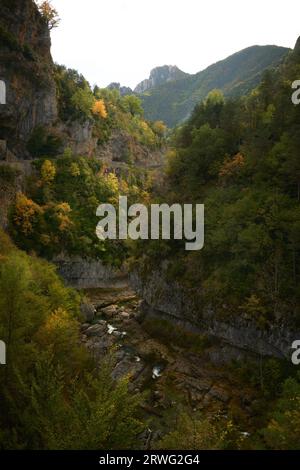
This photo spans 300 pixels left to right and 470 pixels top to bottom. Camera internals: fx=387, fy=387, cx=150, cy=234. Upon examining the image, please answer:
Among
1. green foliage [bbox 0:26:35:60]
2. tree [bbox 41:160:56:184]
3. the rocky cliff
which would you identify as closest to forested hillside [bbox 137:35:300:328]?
the rocky cliff

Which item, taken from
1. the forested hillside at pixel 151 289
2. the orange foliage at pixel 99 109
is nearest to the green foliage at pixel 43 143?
the forested hillside at pixel 151 289

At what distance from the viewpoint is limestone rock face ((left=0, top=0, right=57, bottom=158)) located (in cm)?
6581

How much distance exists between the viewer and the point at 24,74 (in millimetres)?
69688

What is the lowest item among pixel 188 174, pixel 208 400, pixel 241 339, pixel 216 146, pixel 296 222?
pixel 208 400

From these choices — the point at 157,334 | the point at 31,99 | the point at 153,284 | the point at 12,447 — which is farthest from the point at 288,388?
the point at 31,99

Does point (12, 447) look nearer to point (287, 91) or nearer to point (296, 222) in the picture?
point (296, 222)

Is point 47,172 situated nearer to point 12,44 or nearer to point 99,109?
point 12,44

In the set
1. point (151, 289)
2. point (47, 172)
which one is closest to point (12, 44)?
point (47, 172)

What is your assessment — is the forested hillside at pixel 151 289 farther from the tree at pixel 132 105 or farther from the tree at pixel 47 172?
the tree at pixel 132 105

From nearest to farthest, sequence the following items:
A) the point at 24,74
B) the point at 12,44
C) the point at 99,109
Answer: the point at 12,44, the point at 24,74, the point at 99,109

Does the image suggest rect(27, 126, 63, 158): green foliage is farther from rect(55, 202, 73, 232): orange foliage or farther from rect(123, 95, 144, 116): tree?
rect(123, 95, 144, 116): tree

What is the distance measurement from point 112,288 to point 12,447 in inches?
2174

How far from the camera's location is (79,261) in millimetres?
67375

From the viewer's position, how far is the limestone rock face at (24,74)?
6581 centimetres
